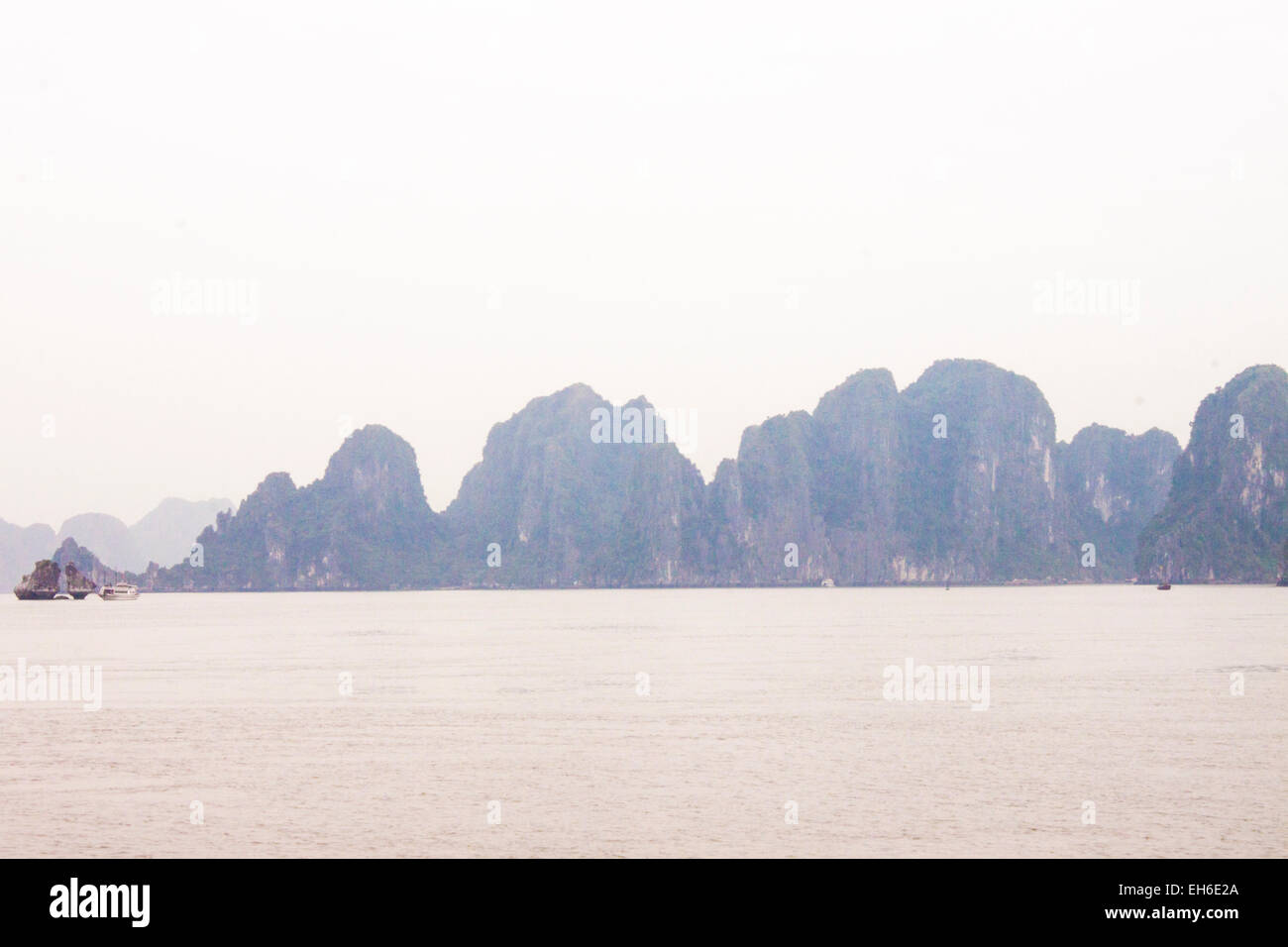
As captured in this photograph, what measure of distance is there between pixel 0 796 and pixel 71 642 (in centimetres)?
6311

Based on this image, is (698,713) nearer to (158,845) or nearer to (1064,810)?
(1064,810)

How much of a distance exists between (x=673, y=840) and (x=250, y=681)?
32.9m

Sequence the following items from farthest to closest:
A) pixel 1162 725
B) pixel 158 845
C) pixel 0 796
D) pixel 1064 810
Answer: pixel 1162 725
pixel 0 796
pixel 1064 810
pixel 158 845

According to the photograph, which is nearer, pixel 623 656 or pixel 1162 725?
pixel 1162 725

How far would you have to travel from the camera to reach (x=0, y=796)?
23.2 metres

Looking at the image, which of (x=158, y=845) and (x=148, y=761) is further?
(x=148, y=761)

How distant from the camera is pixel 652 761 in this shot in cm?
2730

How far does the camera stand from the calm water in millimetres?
19688

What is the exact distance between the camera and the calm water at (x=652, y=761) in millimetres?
19688
